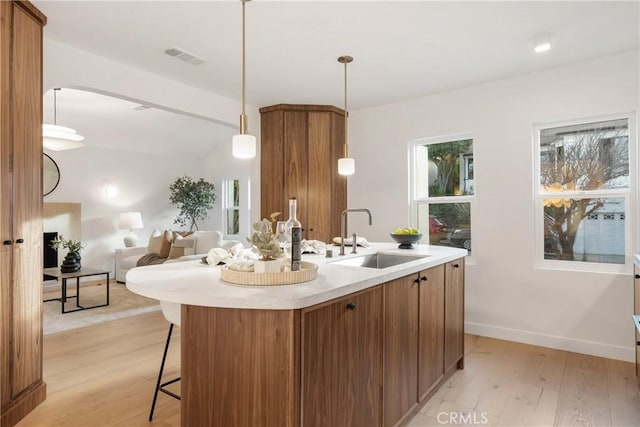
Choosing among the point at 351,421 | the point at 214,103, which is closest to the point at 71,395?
the point at 351,421

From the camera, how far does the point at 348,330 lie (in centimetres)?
158

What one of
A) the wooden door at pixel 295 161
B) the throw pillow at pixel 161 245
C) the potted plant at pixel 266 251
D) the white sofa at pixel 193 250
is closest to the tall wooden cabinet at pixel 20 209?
the potted plant at pixel 266 251

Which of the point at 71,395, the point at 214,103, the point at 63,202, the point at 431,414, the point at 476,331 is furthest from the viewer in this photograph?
the point at 63,202

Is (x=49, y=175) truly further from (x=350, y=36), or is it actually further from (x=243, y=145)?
(x=350, y=36)

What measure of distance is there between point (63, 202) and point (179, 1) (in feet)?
17.5

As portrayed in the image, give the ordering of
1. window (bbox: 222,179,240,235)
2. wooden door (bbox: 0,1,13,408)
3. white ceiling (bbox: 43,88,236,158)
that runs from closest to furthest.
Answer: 1. wooden door (bbox: 0,1,13,408)
2. white ceiling (bbox: 43,88,236,158)
3. window (bbox: 222,179,240,235)

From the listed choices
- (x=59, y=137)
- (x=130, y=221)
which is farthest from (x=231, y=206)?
(x=59, y=137)

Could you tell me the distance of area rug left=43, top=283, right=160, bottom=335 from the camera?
4.00m

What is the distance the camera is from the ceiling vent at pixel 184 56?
2.96 meters

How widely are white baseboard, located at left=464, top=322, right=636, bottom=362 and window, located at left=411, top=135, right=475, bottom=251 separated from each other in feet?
2.77

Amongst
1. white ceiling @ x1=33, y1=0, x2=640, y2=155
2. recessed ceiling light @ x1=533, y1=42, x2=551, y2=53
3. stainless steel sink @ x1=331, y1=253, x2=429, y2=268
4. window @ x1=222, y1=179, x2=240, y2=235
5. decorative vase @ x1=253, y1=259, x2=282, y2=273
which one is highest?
white ceiling @ x1=33, y1=0, x2=640, y2=155

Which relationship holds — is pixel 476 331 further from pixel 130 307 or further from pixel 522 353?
pixel 130 307

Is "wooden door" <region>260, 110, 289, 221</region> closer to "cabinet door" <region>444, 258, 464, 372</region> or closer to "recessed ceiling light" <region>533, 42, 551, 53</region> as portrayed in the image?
"cabinet door" <region>444, 258, 464, 372</region>

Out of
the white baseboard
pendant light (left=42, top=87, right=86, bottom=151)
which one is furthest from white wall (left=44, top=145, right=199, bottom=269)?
the white baseboard
